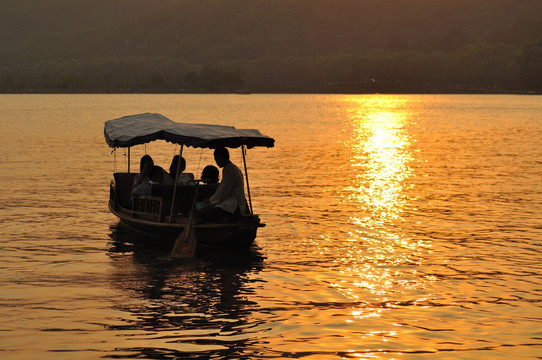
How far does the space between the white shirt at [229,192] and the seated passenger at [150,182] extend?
8.29ft

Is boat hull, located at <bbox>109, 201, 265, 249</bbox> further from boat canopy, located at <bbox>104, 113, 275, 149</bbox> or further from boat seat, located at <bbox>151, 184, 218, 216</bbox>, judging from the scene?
boat canopy, located at <bbox>104, 113, 275, 149</bbox>

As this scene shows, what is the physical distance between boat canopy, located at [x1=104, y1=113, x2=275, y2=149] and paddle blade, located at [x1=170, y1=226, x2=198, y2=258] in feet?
7.26

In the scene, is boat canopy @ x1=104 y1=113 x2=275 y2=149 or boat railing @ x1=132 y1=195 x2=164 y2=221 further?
boat railing @ x1=132 y1=195 x2=164 y2=221

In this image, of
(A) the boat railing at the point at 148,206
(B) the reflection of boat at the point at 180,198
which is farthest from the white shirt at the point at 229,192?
(A) the boat railing at the point at 148,206

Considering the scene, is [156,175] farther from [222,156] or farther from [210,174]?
[222,156]

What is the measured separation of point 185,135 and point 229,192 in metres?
1.90

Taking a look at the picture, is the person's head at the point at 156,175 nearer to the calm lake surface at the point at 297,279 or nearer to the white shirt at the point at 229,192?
the calm lake surface at the point at 297,279

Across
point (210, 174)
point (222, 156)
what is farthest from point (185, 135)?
point (210, 174)

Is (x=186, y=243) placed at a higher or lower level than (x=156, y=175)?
lower

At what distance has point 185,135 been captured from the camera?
2139cm

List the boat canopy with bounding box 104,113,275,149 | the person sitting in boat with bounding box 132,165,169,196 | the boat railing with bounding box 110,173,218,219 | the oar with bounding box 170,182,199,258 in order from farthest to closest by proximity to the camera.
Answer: the person sitting in boat with bounding box 132,165,169,196
the boat railing with bounding box 110,173,218,219
the boat canopy with bounding box 104,113,275,149
the oar with bounding box 170,182,199,258

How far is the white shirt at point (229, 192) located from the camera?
68.3ft

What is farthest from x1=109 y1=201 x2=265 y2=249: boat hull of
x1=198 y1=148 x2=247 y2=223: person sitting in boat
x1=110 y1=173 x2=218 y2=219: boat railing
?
x1=110 y1=173 x2=218 y2=219: boat railing

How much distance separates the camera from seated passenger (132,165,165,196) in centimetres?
2289
